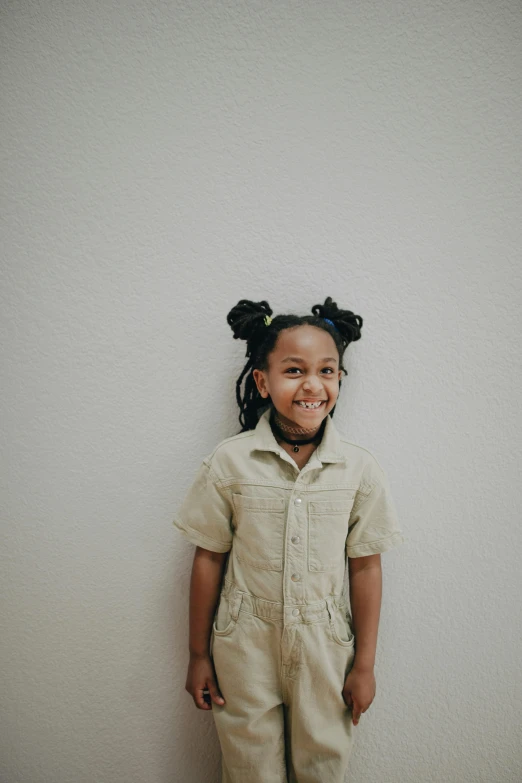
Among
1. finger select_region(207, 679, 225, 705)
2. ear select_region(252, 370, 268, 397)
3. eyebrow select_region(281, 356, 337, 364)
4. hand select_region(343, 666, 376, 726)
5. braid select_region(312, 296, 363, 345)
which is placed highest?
braid select_region(312, 296, 363, 345)

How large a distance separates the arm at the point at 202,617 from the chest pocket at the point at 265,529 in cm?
10

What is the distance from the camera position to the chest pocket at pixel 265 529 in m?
0.85

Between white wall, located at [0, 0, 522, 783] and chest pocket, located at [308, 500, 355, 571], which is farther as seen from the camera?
white wall, located at [0, 0, 522, 783]

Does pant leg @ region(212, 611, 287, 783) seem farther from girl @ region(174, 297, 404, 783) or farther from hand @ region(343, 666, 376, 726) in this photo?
hand @ region(343, 666, 376, 726)

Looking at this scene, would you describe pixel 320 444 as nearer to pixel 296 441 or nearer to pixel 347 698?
pixel 296 441

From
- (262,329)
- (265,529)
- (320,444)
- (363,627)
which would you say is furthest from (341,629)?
(262,329)

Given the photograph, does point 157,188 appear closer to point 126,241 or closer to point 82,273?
point 126,241

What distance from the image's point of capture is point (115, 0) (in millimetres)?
945

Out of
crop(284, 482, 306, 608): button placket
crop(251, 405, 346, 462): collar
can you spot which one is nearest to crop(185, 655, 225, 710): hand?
crop(284, 482, 306, 608): button placket

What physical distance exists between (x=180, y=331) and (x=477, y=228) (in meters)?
0.70

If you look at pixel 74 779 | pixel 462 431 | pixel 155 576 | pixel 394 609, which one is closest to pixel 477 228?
pixel 462 431

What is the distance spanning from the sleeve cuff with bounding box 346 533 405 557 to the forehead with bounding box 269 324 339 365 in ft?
1.22

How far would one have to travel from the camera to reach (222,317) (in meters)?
0.98

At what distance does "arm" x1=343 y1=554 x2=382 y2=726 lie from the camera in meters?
0.87
